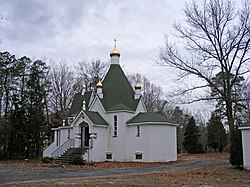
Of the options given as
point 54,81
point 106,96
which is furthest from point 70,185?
point 54,81

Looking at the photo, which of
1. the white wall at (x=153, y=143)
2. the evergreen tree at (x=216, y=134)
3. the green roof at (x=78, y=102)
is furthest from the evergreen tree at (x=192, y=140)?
the white wall at (x=153, y=143)

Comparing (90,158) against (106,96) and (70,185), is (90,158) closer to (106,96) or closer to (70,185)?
(106,96)

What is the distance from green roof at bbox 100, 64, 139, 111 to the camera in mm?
30000

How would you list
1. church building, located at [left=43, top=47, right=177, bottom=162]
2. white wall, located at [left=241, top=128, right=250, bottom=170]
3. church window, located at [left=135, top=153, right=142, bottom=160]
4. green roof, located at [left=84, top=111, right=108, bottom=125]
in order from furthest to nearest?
green roof, located at [left=84, top=111, right=108, bottom=125]
church window, located at [left=135, top=153, right=142, bottom=160]
church building, located at [left=43, top=47, right=177, bottom=162]
white wall, located at [left=241, top=128, right=250, bottom=170]

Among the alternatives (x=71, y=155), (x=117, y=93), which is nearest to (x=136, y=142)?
(x=117, y=93)

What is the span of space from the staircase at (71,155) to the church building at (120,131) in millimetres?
326

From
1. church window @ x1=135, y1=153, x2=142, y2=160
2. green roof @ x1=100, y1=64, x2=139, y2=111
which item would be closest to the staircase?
church window @ x1=135, y1=153, x2=142, y2=160

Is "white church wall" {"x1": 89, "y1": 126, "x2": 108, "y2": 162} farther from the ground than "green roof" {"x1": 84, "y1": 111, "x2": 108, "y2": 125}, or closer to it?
closer to it

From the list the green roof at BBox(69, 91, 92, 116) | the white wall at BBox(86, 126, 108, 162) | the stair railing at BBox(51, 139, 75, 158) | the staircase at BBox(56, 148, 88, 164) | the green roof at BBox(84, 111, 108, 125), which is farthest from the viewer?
the green roof at BBox(69, 91, 92, 116)

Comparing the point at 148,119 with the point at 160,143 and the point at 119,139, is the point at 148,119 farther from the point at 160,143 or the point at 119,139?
the point at 119,139

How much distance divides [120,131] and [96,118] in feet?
8.36

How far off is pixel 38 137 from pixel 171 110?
30285 mm

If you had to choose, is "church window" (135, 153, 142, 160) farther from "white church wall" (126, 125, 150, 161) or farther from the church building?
"white church wall" (126, 125, 150, 161)

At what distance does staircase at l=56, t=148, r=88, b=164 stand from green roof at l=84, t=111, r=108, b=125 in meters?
2.73
